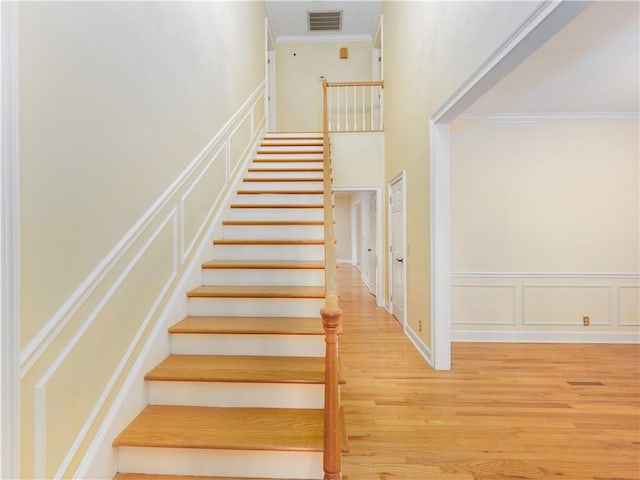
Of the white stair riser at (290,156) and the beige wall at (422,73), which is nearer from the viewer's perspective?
the beige wall at (422,73)

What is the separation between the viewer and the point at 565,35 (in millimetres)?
2285

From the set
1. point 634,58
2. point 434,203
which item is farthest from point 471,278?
point 634,58

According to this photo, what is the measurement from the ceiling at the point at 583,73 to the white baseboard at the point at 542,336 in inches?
102

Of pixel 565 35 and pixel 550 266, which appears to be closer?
pixel 565 35

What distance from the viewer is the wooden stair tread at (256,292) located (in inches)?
94.2

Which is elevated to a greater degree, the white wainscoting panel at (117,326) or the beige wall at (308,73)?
the beige wall at (308,73)

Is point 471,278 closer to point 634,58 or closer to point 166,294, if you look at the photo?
point 634,58

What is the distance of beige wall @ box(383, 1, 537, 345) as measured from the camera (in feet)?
6.97

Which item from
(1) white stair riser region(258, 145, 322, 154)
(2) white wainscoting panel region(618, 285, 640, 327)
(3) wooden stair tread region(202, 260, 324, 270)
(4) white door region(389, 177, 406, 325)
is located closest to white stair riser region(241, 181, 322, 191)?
(1) white stair riser region(258, 145, 322, 154)

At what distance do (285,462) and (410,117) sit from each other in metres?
3.74

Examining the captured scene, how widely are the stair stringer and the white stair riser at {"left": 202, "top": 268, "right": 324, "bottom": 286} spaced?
118 millimetres

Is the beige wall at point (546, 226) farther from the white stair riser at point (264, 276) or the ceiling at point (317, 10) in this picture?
the ceiling at point (317, 10)

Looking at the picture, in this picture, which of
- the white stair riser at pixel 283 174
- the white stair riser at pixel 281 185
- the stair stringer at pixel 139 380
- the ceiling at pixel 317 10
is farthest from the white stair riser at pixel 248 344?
the ceiling at pixel 317 10

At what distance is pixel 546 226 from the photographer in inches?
157
